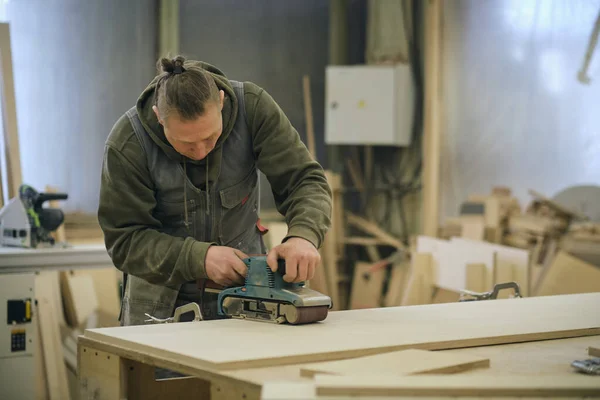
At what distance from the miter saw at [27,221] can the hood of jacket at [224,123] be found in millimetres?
1859

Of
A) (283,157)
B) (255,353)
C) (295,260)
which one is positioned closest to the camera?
Answer: (255,353)

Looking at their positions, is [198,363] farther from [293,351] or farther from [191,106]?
[191,106]

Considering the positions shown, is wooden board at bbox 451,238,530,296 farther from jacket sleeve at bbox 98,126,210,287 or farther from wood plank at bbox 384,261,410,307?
jacket sleeve at bbox 98,126,210,287

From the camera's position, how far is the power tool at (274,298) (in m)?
2.16

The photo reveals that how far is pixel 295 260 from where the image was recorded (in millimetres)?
A: 2170

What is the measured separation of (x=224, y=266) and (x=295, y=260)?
225mm

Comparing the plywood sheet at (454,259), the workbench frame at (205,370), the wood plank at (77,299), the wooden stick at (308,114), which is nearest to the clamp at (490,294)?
the workbench frame at (205,370)

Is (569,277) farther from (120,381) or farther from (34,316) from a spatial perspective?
(120,381)

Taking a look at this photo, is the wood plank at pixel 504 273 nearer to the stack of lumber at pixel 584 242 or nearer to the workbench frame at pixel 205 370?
the stack of lumber at pixel 584 242

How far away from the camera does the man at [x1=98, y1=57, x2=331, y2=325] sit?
226 cm

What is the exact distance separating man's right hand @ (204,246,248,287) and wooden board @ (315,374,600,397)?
2.76 ft

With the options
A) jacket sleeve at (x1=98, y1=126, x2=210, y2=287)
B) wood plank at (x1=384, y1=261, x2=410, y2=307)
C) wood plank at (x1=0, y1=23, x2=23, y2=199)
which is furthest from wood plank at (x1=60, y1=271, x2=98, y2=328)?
jacket sleeve at (x1=98, y1=126, x2=210, y2=287)

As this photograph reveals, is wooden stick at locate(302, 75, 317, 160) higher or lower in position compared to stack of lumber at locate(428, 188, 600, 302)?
higher

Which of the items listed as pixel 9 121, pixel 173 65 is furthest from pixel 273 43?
pixel 173 65
